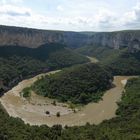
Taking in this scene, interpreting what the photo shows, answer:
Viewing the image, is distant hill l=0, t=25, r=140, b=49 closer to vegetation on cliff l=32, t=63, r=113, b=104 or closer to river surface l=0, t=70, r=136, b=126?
vegetation on cliff l=32, t=63, r=113, b=104

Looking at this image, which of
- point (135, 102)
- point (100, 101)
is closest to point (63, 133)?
point (135, 102)

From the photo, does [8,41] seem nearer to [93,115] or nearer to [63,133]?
[93,115]

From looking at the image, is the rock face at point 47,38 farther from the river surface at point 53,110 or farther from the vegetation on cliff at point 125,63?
the river surface at point 53,110

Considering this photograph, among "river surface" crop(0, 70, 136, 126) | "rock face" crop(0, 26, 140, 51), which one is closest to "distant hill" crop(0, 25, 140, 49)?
"rock face" crop(0, 26, 140, 51)

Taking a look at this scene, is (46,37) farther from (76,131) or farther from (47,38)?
(76,131)

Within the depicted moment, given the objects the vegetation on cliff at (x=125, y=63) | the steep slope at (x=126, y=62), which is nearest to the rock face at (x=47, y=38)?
the steep slope at (x=126, y=62)

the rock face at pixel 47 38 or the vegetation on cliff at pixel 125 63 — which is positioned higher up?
the rock face at pixel 47 38
